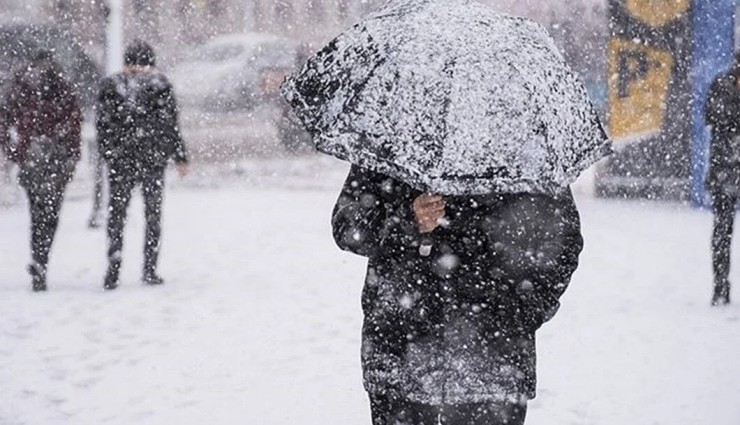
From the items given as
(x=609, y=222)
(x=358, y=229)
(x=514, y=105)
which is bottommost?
(x=609, y=222)

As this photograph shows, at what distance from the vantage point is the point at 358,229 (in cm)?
281

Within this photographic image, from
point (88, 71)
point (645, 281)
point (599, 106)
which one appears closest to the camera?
point (645, 281)

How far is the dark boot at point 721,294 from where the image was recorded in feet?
24.4

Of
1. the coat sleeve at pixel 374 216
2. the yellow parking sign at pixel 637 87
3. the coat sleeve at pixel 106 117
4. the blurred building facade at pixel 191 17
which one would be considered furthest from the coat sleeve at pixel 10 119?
the blurred building facade at pixel 191 17

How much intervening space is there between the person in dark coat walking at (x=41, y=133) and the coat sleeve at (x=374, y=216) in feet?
18.2

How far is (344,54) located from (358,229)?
469mm

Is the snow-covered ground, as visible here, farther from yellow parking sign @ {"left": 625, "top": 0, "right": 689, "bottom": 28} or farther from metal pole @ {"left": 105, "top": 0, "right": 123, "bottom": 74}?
metal pole @ {"left": 105, "top": 0, "right": 123, "bottom": 74}

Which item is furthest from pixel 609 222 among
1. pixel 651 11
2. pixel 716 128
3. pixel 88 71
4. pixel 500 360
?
pixel 88 71

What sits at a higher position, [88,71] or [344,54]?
[344,54]

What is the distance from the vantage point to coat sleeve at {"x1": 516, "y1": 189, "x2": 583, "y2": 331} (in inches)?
111

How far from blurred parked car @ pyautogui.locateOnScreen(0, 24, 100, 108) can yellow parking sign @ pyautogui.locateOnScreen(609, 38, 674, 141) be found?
9.08 metres

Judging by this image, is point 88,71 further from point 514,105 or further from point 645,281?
point 514,105

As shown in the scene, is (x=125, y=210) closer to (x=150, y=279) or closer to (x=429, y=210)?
(x=150, y=279)

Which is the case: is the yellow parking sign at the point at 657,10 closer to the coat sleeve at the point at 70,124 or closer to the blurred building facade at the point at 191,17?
the coat sleeve at the point at 70,124
